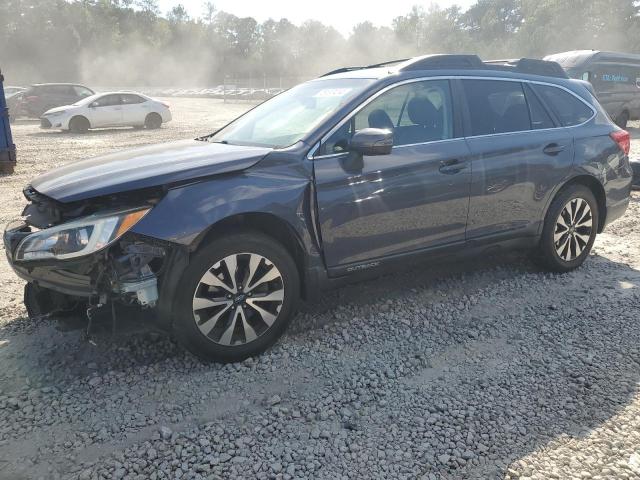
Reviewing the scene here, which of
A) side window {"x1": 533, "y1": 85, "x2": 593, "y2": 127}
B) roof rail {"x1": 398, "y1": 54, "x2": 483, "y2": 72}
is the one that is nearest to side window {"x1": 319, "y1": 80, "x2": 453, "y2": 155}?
roof rail {"x1": 398, "y1": 54, "x2": 483, "y2": 72}

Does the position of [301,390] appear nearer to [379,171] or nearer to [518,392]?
[518,392]

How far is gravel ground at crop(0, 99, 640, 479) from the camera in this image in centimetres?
252

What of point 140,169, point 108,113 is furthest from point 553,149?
point 108,113

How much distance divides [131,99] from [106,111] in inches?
42.7

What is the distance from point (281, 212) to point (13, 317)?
225cm

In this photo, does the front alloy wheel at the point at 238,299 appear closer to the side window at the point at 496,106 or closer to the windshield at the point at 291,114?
the windshield at the point at 291,114

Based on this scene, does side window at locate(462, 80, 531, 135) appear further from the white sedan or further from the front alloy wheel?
the white sedan

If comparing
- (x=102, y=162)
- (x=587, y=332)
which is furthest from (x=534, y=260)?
(x=102, y=162)

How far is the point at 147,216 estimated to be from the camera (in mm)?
2971

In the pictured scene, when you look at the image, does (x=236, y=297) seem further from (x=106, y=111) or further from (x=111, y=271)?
(x=106, y=111)

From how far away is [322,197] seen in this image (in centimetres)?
350

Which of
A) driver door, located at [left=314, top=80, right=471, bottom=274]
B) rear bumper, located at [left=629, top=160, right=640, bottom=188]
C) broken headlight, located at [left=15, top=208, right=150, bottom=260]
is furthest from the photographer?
rear bumper, located at [left=629, top=160, right=640, bottom=188]

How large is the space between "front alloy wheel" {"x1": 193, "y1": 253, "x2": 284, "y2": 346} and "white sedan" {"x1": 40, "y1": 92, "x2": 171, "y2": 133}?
55.2 ft

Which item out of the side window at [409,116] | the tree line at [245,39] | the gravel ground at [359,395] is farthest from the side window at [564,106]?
the tree line at [245,39]
